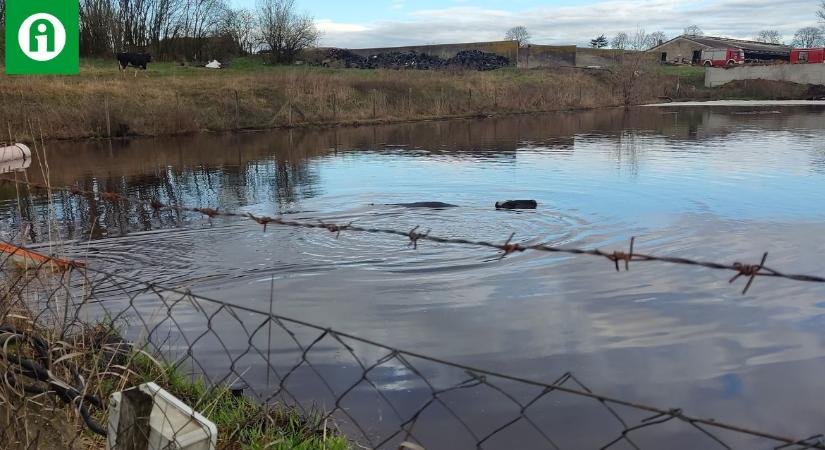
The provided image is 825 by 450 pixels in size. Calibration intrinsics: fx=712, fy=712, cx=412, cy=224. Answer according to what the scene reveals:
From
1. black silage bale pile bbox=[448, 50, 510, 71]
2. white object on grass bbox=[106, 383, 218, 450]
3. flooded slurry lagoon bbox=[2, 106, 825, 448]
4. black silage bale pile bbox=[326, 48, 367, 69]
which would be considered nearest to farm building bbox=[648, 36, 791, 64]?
black silage bale pile bbox=[448, 50, 510, 71]

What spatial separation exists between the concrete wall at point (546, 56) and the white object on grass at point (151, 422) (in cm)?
6212

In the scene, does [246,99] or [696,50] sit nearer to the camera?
[246,99]

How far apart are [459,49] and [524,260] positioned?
57.6 meters

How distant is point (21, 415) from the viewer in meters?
3.05

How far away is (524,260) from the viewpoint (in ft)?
28.7

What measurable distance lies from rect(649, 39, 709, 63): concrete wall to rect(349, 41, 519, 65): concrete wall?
2712 centimetres

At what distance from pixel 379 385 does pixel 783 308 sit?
4147 mm

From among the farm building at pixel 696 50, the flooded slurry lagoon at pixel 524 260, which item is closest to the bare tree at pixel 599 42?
the farm building at pixel 696 50

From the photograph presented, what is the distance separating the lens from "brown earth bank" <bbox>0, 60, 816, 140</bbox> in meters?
27.1

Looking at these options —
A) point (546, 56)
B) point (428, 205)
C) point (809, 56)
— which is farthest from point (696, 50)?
point (428, 205)

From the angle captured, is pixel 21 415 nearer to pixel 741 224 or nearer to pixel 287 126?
pixel 741 224

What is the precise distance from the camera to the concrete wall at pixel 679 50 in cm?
8250

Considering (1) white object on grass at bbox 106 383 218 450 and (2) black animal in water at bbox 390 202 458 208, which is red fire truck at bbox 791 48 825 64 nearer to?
(2) black animal in water at bbox 390 202 458 208

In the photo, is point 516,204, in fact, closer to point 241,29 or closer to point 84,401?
point 84,401
